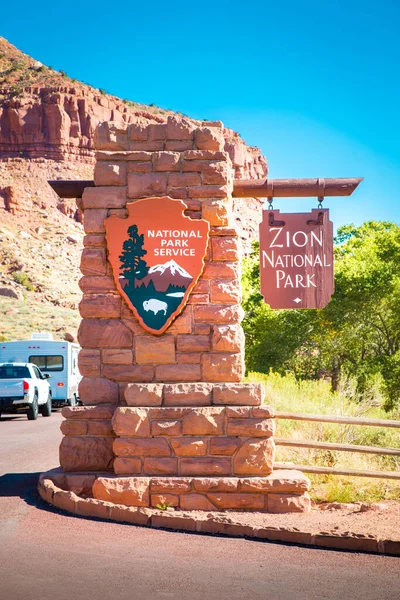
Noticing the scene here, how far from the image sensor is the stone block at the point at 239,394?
7750 mm

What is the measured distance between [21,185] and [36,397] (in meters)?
75.1

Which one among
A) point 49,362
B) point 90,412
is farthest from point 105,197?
point 49,362

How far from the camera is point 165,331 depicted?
8.15 meters

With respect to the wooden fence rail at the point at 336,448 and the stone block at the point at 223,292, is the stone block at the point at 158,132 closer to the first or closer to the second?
the stone block at the point at 223,292

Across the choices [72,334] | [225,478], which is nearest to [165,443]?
[225,478]

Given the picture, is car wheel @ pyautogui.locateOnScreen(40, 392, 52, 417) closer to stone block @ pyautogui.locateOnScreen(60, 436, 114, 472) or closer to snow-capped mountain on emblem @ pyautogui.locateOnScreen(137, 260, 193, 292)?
stone block @ pyautogui.locateOnScreen(60, 436, 114, 472)

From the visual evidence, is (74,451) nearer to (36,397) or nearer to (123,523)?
(123,523)

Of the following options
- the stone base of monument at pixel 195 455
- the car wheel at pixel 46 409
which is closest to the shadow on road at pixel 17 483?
the stone base of monument at pixel 195 455

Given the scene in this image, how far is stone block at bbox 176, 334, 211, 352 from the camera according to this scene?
8078mm

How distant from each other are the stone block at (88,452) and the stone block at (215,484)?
3.77 ft

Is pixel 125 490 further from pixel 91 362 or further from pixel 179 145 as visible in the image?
pixel 179 145

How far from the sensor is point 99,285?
27.3 ft

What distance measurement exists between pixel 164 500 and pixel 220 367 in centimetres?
155

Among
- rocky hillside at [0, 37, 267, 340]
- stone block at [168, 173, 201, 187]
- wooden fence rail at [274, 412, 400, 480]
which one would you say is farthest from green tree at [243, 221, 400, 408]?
rocky hillside at [0, 37, 267, 340]
